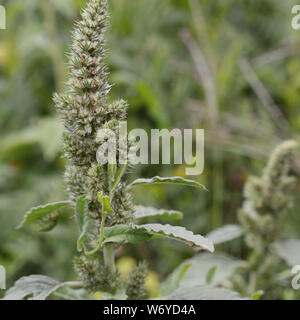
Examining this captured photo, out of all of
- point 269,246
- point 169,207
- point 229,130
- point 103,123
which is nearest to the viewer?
point 103,123

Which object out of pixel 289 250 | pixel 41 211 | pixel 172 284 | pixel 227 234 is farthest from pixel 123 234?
pixel 289 250

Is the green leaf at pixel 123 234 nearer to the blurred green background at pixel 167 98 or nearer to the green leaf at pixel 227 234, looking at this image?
the green leaf at pixel 227 234

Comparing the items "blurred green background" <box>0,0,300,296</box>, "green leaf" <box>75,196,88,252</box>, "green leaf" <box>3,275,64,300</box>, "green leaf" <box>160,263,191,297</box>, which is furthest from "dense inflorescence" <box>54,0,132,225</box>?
"blurred green background" <box>0,0,300,296</box>

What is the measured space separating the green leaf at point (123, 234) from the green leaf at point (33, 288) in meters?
0.17

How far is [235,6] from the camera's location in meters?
3.21

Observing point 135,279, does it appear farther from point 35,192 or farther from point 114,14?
point 114,14

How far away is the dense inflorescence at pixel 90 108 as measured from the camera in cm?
83

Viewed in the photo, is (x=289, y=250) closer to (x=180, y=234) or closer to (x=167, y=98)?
(x=180, y=234)

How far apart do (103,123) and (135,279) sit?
33 centimetres

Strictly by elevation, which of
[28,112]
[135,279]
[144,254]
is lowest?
[135,279]

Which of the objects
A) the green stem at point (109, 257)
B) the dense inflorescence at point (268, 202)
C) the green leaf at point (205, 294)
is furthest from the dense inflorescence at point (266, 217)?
the green stem at point (109, 257)

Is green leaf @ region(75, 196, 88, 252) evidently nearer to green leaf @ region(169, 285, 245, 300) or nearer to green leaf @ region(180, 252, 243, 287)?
green leaf @ region(169, 285, 245, 300)

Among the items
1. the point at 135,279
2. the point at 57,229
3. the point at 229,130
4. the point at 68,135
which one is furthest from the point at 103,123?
the point at 229,130

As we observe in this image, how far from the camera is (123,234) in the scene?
832 mm
